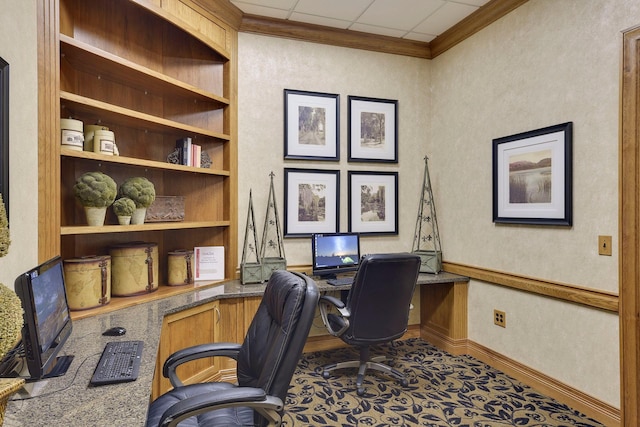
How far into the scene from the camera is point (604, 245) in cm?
237

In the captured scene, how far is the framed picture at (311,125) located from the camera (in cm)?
350

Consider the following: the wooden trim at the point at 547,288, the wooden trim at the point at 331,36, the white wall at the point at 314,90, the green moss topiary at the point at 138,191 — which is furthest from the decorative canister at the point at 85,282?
the wooden trim at the point at 547,288

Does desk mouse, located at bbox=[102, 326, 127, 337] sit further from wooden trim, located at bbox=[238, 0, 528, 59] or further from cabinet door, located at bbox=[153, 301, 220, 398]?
wooden trim, located at bbox=[238, 0, 528, 59]

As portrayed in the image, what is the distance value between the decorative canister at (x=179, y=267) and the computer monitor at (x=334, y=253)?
1.03 m

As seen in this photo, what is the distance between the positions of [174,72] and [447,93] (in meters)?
2.50

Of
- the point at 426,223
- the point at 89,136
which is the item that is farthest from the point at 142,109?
the point at 426,223

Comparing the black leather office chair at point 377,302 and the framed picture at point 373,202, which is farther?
the framed picture at point 373,202

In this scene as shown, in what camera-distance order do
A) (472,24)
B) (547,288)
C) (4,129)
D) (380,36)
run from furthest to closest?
(380,36) < (472,24) < (547,288) < (4,129)

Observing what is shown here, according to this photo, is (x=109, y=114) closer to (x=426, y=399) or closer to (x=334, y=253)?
(x=334, y=253)

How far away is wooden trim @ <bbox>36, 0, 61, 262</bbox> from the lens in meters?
1.96

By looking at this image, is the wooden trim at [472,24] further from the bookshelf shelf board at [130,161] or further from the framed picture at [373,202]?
the bookshelf shelf board at [130,161]

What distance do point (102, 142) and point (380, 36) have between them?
2.68 meters

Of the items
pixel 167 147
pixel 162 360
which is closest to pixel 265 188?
pixel 167 147

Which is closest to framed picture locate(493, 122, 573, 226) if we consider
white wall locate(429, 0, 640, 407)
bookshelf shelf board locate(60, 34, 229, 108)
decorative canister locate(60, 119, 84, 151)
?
white wall locate(429, 0, 640, 407)
